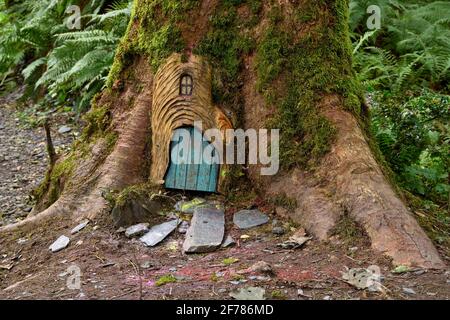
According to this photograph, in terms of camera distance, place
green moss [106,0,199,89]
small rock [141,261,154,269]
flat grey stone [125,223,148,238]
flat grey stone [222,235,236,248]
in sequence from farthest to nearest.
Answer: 1. green moss [106,0,199,89]
2. flat grey stone [125,223,148,238]
3. flat grey stone [222,235,236,248]
4. small rock [141,261,154,269]

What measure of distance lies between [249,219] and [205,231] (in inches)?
14.7

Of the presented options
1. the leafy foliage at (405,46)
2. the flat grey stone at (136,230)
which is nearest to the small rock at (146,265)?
the flat grey stone at (136,230)

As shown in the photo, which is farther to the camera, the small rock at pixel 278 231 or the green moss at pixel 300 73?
the green moss at pixel 300 73

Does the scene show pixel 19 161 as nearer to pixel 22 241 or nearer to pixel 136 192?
pixel 22 241

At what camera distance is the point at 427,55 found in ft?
28.1

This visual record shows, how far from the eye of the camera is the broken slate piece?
4.43 metres

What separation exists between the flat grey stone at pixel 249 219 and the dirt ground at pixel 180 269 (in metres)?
0.05

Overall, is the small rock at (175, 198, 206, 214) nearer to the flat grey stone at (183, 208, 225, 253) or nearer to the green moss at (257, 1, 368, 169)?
the flat grey stone at (183, 208, 225, 253)

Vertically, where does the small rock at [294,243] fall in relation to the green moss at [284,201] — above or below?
below

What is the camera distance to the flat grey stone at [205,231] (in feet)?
13.7

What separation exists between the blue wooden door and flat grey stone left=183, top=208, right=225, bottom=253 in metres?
0.24

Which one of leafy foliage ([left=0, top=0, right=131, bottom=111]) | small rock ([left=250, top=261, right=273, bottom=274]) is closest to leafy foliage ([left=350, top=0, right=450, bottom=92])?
leafy foliage ([left=0, top=0, right=131, bottom=111])

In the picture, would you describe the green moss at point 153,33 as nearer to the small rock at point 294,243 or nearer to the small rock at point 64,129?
the small rock at point 294,243
